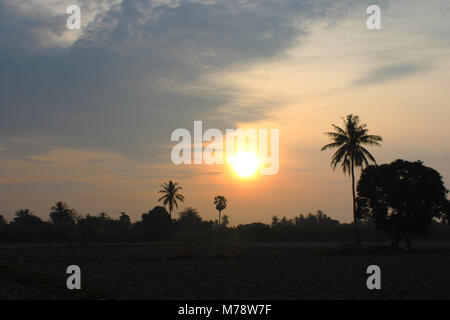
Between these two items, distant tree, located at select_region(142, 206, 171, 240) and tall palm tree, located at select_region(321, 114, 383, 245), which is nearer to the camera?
tall palm tree, located at select_region(321, 114, 383, 245)

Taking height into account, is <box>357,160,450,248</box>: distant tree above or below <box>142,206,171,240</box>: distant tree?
above

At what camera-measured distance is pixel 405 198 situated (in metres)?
57.9

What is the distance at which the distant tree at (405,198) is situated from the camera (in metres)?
57.5

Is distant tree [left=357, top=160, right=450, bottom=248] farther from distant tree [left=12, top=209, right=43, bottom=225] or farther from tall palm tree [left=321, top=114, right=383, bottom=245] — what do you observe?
distant tree [left=12, top=209, right=43, bottom=225]

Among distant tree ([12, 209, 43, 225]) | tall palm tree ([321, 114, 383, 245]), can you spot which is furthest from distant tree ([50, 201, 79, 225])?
tall palm tree ([321, 114, 383, 245])

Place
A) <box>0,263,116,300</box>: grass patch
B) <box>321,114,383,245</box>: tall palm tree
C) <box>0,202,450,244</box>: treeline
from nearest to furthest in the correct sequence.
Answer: <box>0,263,116,300</box>: grass patch → <box>321,114,383,245</box>: tall palm tree → <box>0,202,450,244</box>: treeline

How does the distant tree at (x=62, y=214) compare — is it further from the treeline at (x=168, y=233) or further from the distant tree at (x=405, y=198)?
the distant tree at (x=405, y=198)

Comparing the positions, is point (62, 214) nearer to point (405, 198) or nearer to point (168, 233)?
point (168, 233)

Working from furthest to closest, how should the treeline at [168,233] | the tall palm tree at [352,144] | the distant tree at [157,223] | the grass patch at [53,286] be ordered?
the distant tree at [157,223] < the treeline at [168,233] < the tall palm tree at [352,144] < the grass patch at [53,286]

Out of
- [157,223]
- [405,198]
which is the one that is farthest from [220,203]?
[405,198]

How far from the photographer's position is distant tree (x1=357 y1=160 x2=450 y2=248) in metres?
57.5

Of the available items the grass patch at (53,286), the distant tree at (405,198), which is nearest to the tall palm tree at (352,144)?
the distant tree at (405,198)
